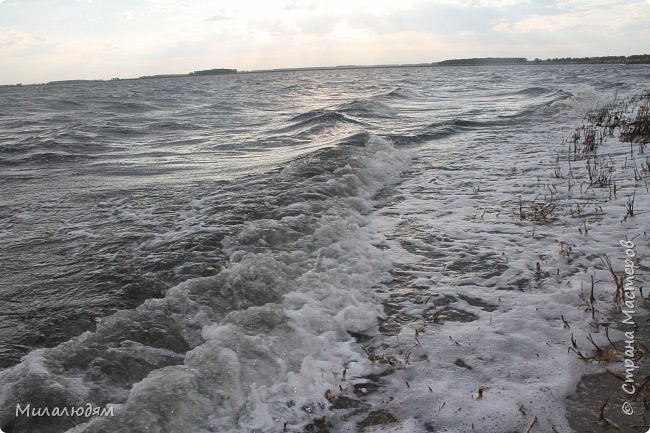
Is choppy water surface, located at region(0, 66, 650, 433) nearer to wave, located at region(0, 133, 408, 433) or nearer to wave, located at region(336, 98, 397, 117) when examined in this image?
wave, located at region(0, 133, 408, 433)

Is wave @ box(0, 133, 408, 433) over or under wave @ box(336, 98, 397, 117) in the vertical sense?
under

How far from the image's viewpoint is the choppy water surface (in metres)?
3.12

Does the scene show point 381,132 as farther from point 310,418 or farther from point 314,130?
point 310,418

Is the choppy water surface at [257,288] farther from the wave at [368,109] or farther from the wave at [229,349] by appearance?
the wave at [368,109]

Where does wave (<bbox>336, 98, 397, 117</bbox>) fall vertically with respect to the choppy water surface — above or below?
above

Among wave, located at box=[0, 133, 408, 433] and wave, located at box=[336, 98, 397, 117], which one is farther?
wave, located at box=[336, 98, 397, 117]

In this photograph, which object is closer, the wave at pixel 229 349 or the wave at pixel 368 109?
the wave at pixel 229 349

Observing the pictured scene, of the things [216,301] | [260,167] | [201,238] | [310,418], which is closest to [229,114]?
[260,167]

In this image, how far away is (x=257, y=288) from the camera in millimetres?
4719

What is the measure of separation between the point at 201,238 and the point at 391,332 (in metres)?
3.39

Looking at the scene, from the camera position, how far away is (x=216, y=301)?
14.6ft

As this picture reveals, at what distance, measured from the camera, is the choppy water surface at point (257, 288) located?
312 cm

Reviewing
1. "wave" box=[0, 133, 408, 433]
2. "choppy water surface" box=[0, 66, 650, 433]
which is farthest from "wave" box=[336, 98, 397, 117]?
"wave" box=[0, 133, 408, 433]

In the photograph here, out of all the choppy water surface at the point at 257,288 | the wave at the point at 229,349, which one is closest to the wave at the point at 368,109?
the choppy water surface at the point at 257,288
